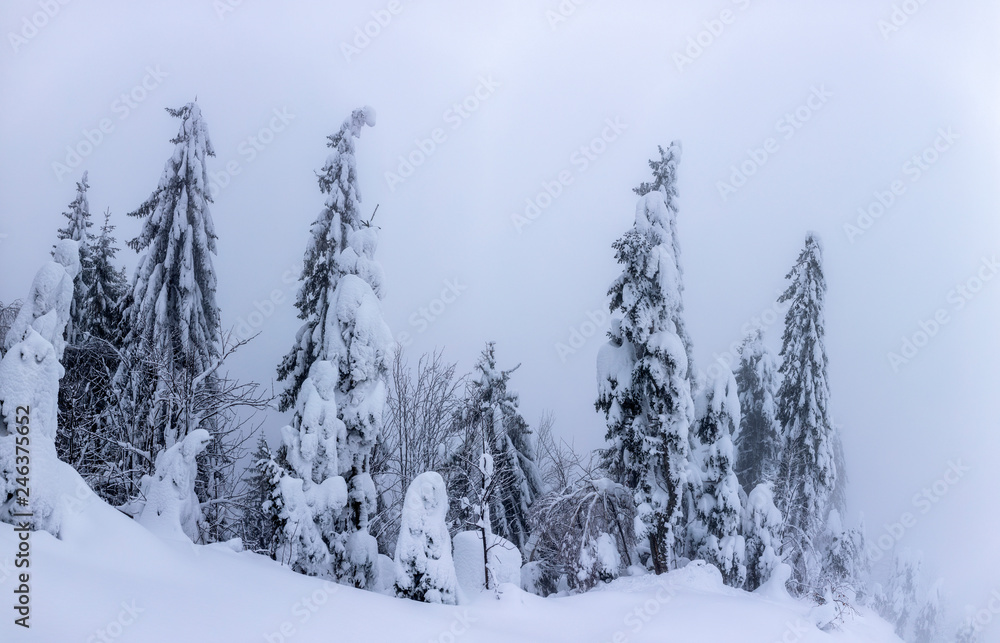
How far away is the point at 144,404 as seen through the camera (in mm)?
18094

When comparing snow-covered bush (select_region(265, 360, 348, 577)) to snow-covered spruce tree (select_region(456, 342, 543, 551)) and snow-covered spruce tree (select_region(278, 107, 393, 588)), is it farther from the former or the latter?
snow-covered spruce tree (select_region(456, 342, 543, 551))

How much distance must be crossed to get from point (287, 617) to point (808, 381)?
811 inches

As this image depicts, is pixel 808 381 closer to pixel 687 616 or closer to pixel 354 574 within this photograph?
pixel 687 616

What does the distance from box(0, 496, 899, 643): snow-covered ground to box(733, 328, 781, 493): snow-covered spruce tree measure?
12.7 metres

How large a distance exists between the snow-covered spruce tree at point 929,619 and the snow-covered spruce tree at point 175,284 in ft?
156

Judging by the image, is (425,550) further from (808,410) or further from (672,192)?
(808,410)

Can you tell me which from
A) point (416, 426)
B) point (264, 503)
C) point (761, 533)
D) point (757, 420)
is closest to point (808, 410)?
point (757, 420)

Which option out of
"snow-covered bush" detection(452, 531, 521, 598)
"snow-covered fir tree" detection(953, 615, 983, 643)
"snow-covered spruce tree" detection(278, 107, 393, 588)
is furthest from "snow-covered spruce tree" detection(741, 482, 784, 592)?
"snow-covered fir tree" detection(953, 615, 983, 643)

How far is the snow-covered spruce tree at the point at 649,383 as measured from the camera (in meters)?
17.4

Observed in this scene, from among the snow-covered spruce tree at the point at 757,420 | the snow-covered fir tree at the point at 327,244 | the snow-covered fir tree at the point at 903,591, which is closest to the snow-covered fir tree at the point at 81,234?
the snow-covered fir tree at the point at 327,244

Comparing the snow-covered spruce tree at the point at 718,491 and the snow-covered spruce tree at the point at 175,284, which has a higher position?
the snow-covered spruce tree at the point at 175,284

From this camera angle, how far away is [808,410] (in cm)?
2438

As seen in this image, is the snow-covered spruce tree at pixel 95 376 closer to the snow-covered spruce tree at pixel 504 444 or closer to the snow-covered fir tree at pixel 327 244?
the snow-covered fir tree at pixel 327 244

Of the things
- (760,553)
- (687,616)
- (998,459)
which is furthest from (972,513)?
(687,616)
